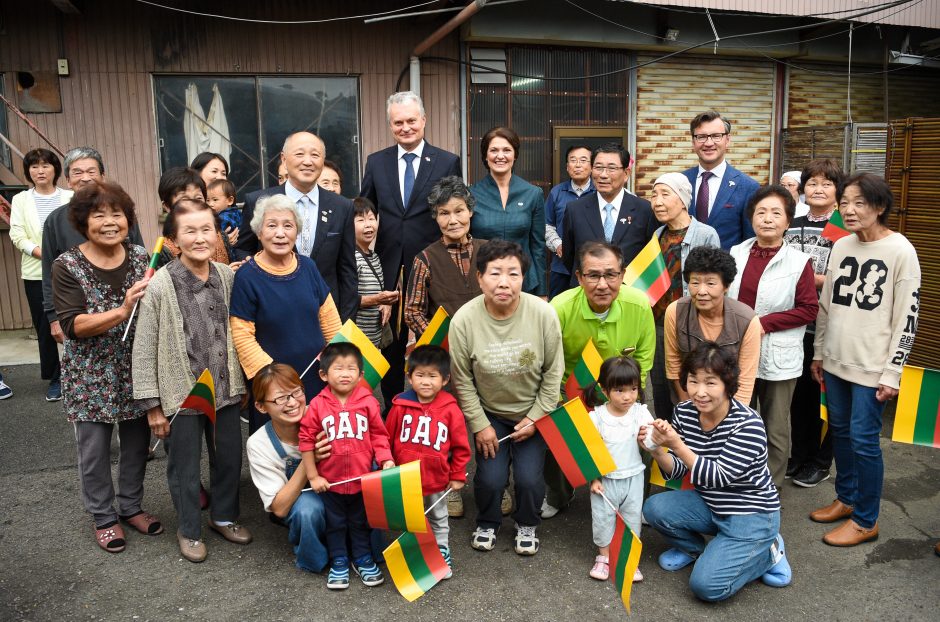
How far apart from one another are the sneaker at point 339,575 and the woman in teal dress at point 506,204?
6.56 ft

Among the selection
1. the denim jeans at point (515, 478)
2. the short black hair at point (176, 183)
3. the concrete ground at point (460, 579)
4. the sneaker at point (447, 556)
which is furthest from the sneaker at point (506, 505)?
the short black hair at point (176, 183)

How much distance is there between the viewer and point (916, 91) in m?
10.9

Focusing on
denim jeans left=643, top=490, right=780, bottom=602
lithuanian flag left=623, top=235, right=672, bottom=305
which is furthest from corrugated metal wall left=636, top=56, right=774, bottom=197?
denim jeans left=643, top=490, right=780, bottom=602

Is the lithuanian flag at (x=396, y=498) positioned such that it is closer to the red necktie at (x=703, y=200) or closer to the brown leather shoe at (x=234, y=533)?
the brown leather shoe at (x=234, y=533)

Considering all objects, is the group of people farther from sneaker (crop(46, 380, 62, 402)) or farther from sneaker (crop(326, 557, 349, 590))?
sneaker (crop(46, 380, 62, 402))

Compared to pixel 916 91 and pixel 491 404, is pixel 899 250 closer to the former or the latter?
pixel 491 404

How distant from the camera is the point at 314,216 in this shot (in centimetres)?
412

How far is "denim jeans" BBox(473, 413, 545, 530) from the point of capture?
11.9 ft

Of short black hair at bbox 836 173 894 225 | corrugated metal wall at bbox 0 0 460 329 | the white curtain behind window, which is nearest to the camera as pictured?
short black hair at bbox 836 173 894 225

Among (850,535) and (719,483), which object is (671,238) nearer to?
(719,483)

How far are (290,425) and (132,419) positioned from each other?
836mm

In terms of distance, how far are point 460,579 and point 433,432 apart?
694 mm

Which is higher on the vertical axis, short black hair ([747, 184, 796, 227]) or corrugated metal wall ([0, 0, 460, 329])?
corrugated metal wall ([0, 0, 460, 329])

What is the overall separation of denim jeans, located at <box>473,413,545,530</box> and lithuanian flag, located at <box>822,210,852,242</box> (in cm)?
216
